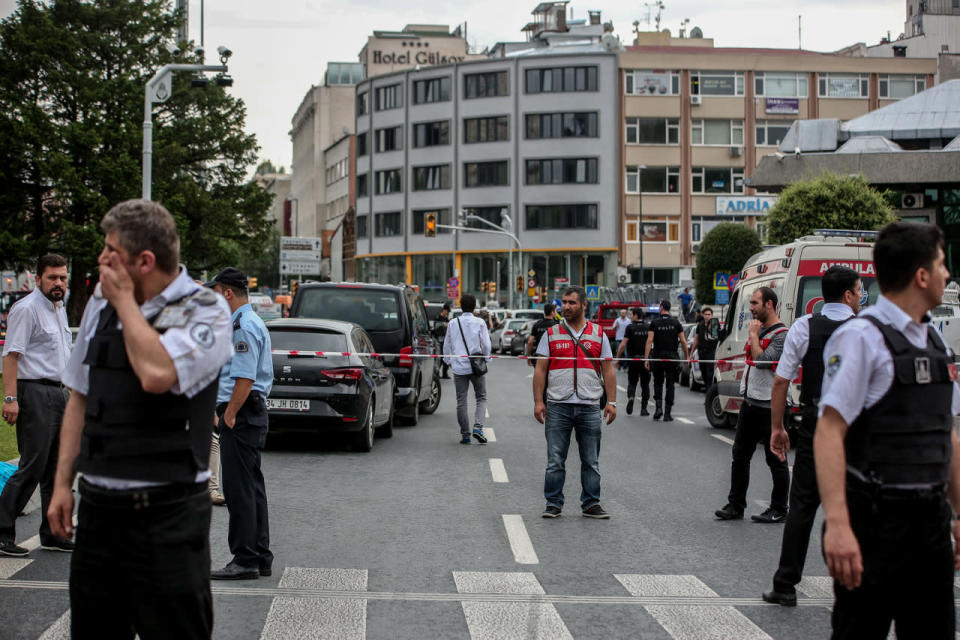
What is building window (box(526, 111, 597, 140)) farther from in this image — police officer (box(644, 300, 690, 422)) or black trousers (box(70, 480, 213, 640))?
black trousers (box(70, 480, 213, 640))

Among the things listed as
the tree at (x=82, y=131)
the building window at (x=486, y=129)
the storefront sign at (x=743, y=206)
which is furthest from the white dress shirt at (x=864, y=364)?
the building window at (x=486, y=129)

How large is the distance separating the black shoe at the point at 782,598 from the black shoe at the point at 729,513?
2.91m

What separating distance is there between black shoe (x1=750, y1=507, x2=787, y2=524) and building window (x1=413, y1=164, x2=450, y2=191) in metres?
66.0

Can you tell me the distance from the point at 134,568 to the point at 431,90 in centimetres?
7292

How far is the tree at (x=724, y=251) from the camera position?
5203 centimetres

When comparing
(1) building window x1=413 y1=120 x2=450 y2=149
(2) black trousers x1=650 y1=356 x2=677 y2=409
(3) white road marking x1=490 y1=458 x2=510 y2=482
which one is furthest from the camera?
(1) building window x1=413 y1=120 x2=450 y2=149

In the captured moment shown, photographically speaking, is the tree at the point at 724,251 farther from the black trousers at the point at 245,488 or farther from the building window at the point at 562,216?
the black trousers at the point at 245,488

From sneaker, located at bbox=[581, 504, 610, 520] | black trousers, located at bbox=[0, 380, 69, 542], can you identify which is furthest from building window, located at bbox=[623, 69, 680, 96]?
black trousers, located at bbox=[0, 380, 69, 542]

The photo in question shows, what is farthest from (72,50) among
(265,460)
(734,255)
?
(265,460)

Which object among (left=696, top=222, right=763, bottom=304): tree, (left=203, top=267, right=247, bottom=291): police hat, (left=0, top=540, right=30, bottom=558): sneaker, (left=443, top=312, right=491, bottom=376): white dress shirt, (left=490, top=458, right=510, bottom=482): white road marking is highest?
(left=696, top=222, right=763, bottom=304): tree

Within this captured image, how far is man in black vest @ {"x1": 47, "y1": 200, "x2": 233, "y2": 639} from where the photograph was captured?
11.5ft

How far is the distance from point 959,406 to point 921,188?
38.2 m

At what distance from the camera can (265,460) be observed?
12.8 m

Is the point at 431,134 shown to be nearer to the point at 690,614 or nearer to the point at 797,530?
the point at 797,530
